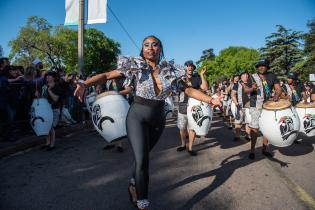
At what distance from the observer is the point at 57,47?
57250mm

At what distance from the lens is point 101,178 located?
203 inches

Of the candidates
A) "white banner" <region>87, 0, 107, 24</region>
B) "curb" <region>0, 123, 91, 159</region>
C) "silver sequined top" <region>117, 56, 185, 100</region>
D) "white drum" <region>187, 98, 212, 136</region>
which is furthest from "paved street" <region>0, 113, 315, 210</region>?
"white banner" <region>87, 0, 107, 24</region>

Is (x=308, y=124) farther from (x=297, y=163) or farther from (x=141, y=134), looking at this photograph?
(x=141, y=134)

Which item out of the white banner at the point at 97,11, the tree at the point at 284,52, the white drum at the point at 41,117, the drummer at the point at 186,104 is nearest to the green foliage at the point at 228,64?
the tree at the point at 284,52

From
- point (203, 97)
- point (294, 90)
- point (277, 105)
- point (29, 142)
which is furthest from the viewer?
point (294, 90)

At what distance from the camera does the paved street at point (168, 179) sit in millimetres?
4043

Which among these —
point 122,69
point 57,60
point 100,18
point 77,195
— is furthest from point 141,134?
point 57,60

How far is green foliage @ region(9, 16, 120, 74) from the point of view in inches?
2254

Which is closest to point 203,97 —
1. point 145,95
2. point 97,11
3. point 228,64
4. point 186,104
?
point 145,95

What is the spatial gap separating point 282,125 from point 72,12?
9.29 m

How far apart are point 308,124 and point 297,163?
5.31 feet

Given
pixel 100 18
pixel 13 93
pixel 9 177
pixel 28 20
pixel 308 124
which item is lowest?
pixel 9 177

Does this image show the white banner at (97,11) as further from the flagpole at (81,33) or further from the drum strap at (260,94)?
the drum strap at (260,94)

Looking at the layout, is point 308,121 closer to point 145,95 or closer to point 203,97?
point 203,97
